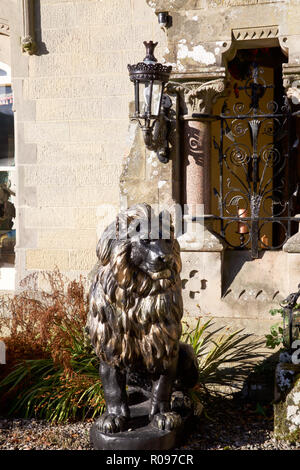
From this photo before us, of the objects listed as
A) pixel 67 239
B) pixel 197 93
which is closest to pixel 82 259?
pixel 67 239

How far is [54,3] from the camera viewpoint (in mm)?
5934

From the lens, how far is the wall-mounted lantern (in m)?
4.53

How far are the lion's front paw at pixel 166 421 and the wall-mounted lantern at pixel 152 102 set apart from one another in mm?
2275

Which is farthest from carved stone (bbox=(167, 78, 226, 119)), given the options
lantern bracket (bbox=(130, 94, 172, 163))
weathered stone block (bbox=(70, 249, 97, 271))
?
weathered stone block (bbox=(70, 249, 97, 271))

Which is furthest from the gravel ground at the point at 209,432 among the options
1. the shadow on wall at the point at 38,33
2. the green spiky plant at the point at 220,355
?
the shadow on wall at the point at 38,33

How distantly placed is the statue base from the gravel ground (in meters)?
0.19

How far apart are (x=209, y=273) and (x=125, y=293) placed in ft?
6.31

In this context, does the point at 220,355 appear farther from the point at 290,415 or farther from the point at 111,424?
the point at 111,424

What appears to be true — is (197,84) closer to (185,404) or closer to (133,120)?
(133,120)

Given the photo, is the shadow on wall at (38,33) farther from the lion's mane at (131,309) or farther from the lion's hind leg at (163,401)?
the lion's hind leg at (163,401)

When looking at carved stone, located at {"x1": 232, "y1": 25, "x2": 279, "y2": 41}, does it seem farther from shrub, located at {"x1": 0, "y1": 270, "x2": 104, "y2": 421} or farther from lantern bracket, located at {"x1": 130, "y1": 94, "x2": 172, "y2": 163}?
shrub, located at {"x1": 0, "y1": 270, "x2": 104, "y2": 421}

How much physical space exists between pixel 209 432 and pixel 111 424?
0.80m

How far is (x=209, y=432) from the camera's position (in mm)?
3836

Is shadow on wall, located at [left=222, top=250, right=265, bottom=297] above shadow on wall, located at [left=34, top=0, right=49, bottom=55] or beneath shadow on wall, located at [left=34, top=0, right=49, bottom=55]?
beneath
